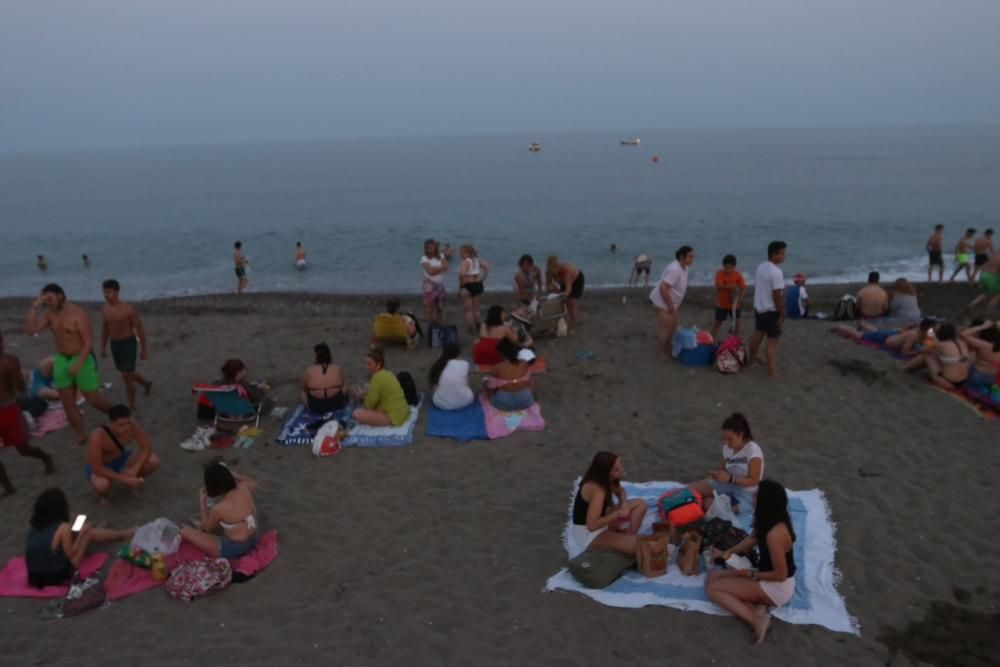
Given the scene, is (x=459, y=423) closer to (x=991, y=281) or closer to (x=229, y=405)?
(x=229, y=405)

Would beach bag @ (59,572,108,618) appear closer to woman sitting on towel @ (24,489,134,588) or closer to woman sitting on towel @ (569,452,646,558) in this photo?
woman sitting on towel @ (24,489,134,588)

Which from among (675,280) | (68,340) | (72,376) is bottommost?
(72,376)

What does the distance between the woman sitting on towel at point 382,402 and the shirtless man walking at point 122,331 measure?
2851 mm

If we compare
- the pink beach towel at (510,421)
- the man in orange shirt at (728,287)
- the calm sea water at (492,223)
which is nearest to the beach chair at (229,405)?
the pink beach towel at (510,421)

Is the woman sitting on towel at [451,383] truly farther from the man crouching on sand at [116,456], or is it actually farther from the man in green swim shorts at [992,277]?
the man in green swim shorts at [992,277]

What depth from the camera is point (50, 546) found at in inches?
201

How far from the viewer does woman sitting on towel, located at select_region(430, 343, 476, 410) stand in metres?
8.10

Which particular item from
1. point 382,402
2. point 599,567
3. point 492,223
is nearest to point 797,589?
point 599,567

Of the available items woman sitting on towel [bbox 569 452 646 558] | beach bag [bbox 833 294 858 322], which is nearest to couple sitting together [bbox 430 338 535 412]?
woman sitting on towel [bbox 569 452 646 558]

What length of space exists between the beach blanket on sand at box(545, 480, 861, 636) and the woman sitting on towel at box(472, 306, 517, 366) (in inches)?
145

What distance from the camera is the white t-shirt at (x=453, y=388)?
8094 mm

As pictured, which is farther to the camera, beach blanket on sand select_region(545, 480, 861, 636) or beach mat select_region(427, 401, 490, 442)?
beach mat select_region(427, 401, 490, 442)

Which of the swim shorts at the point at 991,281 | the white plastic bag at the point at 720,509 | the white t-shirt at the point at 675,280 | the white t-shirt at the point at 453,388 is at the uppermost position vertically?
the white t-shirt at the point at 675,280

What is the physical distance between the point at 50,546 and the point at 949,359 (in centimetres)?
966
